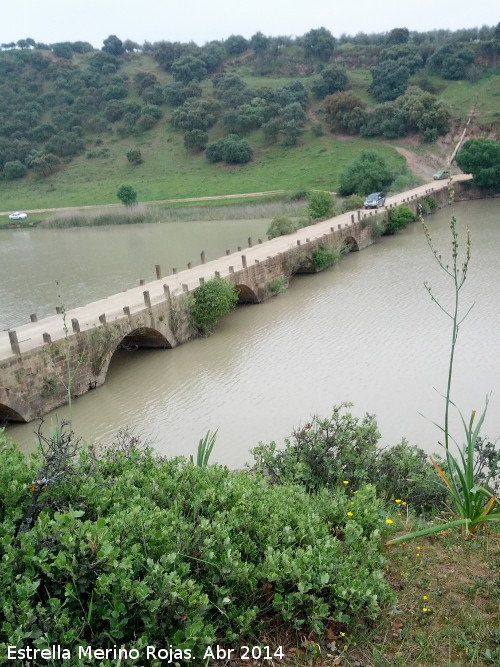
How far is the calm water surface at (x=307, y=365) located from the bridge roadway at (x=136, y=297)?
1.48 m

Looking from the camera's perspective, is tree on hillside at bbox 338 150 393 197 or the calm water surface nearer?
Answer: the calm water surface

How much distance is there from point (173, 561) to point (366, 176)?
1807 inches

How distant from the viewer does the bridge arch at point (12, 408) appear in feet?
45.9

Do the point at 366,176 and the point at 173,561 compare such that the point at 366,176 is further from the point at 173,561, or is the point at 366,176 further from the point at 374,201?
the point at 173,561

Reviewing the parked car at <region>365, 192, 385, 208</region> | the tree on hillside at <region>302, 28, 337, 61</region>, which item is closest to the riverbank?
the parked car at <region>365, 192, 385, 208</region>

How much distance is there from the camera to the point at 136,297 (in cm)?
2102

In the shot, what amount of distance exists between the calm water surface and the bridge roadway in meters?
1.48

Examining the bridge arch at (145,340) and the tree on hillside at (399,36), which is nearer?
the bridge arch at (145,340)

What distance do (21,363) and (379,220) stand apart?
26.0m

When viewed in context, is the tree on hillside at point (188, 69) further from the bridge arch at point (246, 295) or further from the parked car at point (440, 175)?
the bridge arch at point (246, 295)

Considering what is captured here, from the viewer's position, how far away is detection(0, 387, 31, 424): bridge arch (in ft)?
45.9

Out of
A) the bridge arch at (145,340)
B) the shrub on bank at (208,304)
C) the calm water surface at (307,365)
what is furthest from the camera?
the shrub on bank at (208,304)

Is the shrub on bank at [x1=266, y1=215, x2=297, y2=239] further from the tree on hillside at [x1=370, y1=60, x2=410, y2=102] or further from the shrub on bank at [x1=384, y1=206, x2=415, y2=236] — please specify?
→ the tree on hillside at [x1=370, y1=60, x2=410, y2=102]

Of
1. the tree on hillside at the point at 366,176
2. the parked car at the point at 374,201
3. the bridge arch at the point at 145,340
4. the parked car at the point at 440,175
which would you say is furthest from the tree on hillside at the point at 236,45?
the bridge arch at the point at 145,340
